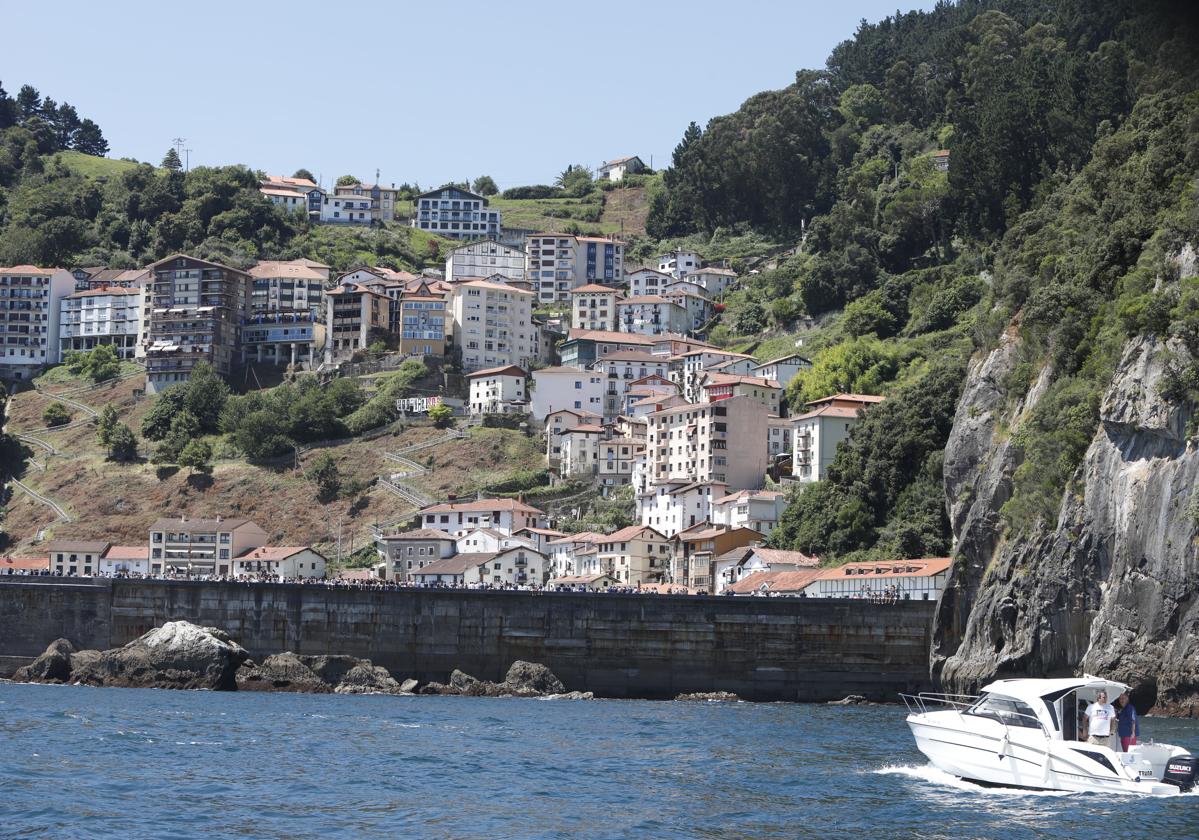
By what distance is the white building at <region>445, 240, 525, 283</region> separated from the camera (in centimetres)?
16038

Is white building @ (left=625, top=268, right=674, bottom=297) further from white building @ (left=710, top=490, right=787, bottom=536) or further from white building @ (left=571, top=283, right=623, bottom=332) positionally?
white building @ (left=710, top=490, right=787, bottom=536)

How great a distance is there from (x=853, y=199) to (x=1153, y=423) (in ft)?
260

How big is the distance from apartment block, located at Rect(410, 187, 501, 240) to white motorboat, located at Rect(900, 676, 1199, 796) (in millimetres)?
153234

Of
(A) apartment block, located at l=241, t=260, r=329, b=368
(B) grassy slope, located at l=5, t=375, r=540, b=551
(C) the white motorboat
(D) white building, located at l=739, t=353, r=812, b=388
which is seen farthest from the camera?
(A) apartment block, located at l=241, t=260, r=329, b=368

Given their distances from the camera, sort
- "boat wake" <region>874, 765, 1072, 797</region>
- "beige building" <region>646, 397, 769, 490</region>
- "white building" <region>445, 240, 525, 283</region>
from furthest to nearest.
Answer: "white building" <region>445, 240, 525, 283</region> → "beige building" <region>646, 397, 769, 490</region> → "boat wake" <region>874, 765, 1072, 797</region>

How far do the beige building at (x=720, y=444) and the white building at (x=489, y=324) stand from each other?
93.9 ft

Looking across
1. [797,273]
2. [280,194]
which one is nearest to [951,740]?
[797,273]

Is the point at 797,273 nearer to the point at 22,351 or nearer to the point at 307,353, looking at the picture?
the point at 307,353

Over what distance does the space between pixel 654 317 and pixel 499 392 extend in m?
24.2

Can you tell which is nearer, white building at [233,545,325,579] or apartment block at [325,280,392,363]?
white building at [233,545,325,579]

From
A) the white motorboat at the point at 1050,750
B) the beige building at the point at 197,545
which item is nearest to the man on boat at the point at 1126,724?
the white motorboat at the point at 1050,750

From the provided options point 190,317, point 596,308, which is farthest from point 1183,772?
point 190,317

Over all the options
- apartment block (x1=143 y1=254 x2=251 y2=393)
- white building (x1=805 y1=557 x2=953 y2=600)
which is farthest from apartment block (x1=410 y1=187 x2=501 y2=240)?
white building (x1=805 y1=557 x2=953 y2=600)

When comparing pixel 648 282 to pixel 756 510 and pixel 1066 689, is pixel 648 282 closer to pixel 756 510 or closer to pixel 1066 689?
pixel 756 510
